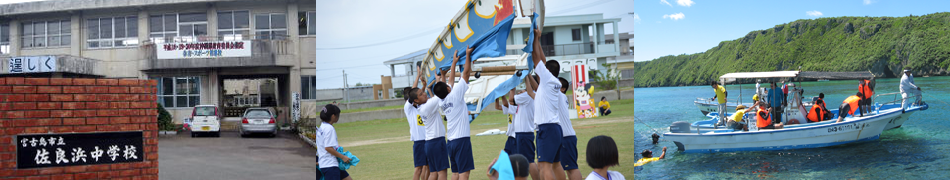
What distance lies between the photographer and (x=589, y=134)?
22.9 feet

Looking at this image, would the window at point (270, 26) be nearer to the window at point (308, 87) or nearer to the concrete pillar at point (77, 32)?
the window at point (308, 87)

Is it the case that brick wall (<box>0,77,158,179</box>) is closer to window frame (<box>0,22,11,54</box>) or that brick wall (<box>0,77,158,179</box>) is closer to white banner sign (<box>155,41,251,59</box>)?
window frame (<box>0,22,11,54</box>)

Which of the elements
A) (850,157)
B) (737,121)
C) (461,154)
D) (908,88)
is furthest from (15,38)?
(908,88)

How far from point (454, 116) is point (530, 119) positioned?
0.73 meters

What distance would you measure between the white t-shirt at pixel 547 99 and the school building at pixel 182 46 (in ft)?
12.5

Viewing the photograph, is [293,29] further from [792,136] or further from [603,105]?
[792,136]

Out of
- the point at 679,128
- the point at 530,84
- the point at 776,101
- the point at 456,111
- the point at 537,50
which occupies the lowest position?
the point at 679,128

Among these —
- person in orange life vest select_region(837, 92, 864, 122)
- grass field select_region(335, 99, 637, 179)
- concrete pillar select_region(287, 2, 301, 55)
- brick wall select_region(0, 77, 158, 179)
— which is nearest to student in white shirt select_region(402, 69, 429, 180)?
grass field select_region(335, 99, 637, 179)

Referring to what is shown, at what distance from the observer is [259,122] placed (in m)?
8.71

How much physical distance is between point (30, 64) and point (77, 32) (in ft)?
2.56

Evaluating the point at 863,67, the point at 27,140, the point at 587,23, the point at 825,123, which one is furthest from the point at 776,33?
the point at 27,140

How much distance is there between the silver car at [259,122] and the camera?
8625 millimetres

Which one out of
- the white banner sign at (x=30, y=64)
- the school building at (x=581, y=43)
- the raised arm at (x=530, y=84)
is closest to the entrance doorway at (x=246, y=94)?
the white banner sign at (x=30, y=64)

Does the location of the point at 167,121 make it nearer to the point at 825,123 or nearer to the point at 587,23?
the point at 587,23
